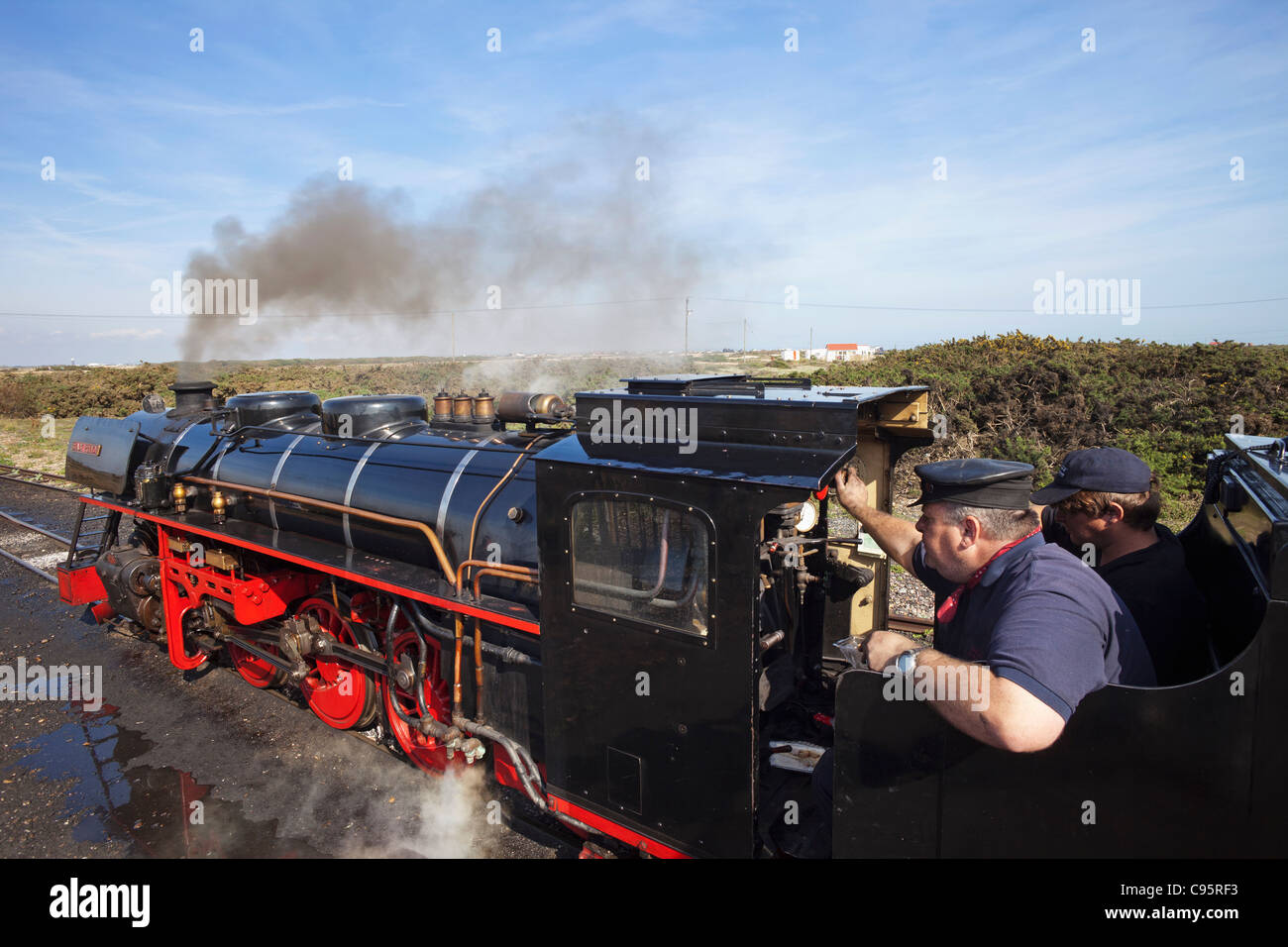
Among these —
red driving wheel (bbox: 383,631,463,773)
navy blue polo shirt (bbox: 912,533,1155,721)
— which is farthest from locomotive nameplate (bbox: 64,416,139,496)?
navy blue polo shirt (bbox: 912,533,1155,721)

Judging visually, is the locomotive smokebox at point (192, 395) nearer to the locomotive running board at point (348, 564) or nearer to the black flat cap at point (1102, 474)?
the locomotive running board at point (348, 564)

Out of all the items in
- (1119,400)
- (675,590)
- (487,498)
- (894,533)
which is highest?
(1119,400)

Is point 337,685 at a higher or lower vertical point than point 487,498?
lower

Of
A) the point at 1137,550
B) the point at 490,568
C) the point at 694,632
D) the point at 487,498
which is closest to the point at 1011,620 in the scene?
the point at 694,632

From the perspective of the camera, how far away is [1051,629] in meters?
2.12

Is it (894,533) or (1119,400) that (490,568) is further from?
(1119,400)

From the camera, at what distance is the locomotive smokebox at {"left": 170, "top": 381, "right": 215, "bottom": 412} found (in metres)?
7.38

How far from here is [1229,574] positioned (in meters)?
2.93

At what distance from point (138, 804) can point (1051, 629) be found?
5536mm

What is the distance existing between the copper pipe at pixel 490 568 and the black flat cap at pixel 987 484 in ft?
6.60

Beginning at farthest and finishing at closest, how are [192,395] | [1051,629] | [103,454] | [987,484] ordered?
[192,395] < [103,454] < [987,484] < [1051,629]

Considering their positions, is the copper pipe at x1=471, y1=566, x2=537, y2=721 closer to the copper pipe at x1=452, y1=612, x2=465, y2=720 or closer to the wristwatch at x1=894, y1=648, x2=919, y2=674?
the copper pipe at x1=452, y1=612, x2=465, y2=720

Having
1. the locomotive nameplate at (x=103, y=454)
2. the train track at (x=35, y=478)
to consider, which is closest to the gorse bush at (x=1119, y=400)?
the locomotive nameplate at (x=103, y=454)
